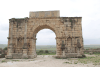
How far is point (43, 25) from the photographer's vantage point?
12523mm

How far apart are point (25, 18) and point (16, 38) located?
3.10m

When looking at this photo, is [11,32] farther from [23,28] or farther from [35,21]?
[35,21]

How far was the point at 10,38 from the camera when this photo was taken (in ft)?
40.9

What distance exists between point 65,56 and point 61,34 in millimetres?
2967

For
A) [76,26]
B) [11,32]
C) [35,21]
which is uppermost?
[35,21]

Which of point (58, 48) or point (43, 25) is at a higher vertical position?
point (43, 25)

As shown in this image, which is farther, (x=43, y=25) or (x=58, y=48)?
(x=43, y=25)

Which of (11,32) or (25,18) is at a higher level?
(25,18)

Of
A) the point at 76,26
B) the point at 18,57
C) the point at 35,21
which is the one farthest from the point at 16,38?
the point at 76,26

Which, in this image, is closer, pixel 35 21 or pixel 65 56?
pixel 65 56

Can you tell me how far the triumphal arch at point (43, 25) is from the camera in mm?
11976

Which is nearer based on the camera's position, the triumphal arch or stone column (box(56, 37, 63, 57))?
stone column (box(56, 37, 63, 57))

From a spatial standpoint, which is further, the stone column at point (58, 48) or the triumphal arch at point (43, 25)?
the triumphal arch at point (43, 25)

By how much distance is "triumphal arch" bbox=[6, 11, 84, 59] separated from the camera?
12.0 m
